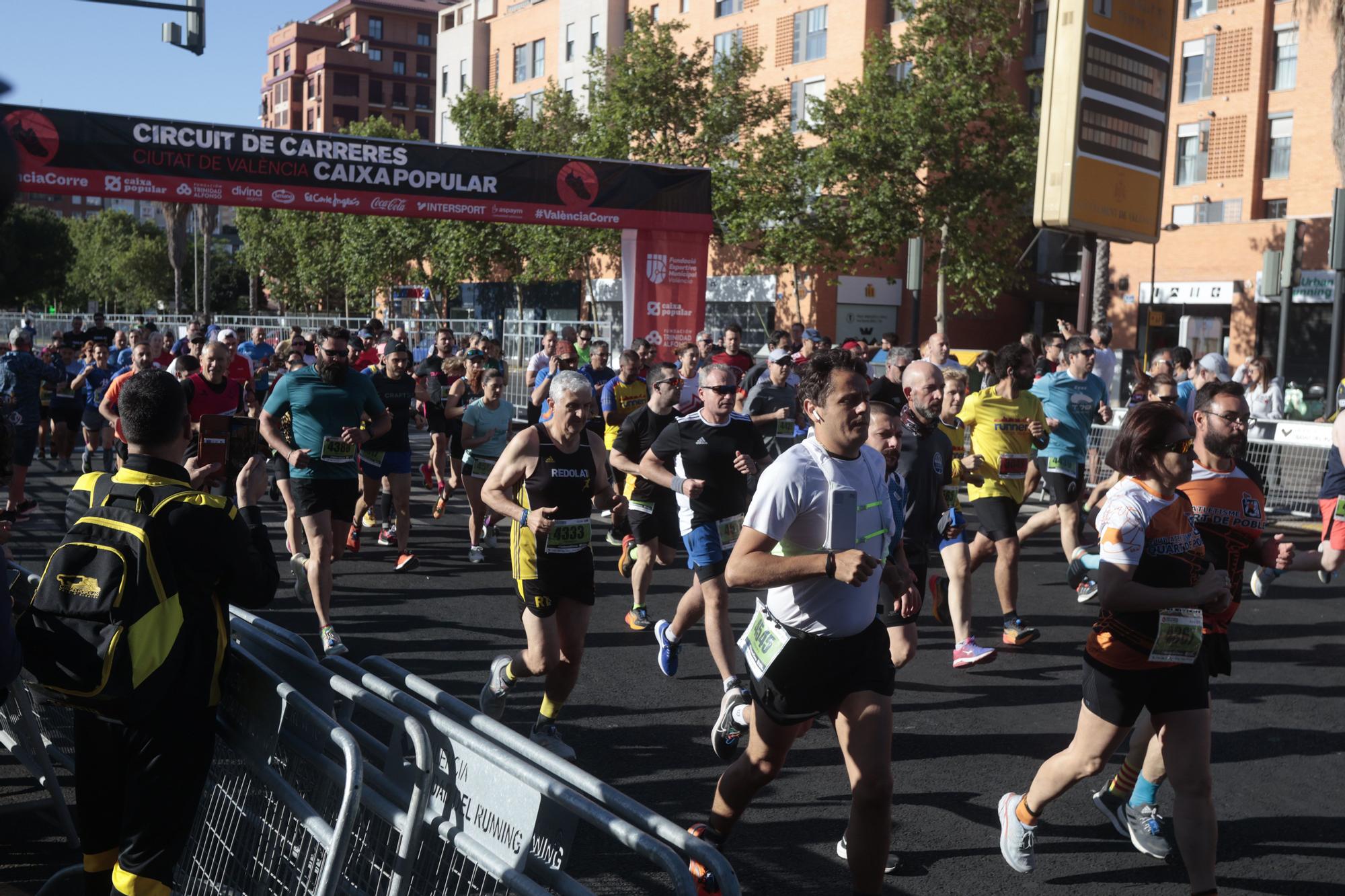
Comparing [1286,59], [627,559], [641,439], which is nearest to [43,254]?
[1286,59]

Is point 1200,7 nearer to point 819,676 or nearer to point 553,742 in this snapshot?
point 553,742

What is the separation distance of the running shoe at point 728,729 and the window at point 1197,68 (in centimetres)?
4097

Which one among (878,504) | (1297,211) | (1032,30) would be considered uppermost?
(1032,30)

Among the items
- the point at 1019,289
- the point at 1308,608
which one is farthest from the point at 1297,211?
the point at 1308,608

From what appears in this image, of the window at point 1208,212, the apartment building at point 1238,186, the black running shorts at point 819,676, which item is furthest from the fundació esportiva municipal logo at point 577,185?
the window at point 1208,212

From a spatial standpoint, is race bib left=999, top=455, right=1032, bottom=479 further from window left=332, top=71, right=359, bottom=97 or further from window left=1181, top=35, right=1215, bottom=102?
window left=332, top=71, right=359, bottom=97

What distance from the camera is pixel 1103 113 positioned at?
1302cm

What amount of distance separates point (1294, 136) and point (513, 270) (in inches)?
1115

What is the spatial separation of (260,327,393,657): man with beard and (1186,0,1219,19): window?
39.6m

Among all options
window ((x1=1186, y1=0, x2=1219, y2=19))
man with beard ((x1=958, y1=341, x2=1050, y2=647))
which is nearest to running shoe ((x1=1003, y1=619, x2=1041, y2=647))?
man with beard ((x1=958, y1=341, x2=1050, y2=647))

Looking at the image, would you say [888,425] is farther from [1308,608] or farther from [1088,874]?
[1308,608]

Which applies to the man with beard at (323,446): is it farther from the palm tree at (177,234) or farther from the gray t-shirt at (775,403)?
the palm tree at (177,234)

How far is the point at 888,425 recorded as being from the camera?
19.8ft

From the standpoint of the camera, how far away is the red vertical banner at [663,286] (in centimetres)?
2059
